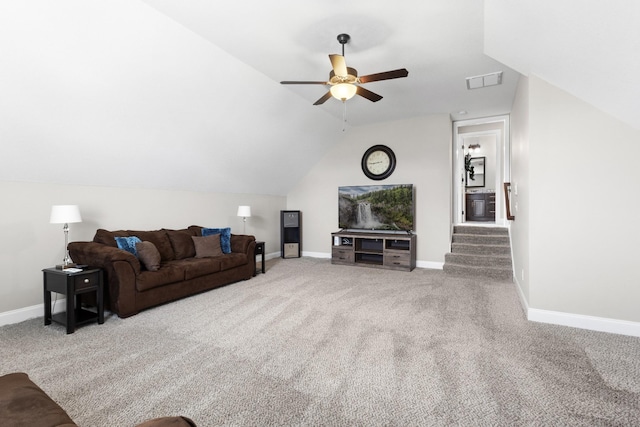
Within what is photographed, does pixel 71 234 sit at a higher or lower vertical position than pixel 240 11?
lower

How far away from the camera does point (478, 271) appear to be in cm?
521

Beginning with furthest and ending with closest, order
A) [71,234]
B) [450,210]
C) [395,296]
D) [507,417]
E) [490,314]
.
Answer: [450,210], [395,296], [71,234], [490,314], [507,417]

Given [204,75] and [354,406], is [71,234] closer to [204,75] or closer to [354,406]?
[204,75]

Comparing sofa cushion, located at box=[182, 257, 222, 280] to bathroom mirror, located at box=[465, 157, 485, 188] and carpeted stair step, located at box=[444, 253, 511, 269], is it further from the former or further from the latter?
bathroom mirror, located at box=[465, 157, 485, 188]

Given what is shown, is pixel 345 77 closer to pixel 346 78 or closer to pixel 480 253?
pixel 346 78

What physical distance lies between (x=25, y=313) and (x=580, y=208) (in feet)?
18.6

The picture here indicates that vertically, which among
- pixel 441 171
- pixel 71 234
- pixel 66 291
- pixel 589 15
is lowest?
pixel 66 291

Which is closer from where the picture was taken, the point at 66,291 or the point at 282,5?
the point at 282,5

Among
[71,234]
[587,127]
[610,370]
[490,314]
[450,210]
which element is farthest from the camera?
[450,210]

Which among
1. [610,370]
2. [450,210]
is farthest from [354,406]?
[450,210]

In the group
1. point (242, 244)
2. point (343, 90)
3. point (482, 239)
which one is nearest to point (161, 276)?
point (242, 244)

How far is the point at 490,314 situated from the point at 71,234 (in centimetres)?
482

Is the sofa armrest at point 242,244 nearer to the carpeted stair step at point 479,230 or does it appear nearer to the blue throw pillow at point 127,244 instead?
the blue throw pillow at point 127,244

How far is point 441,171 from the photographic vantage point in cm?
586
